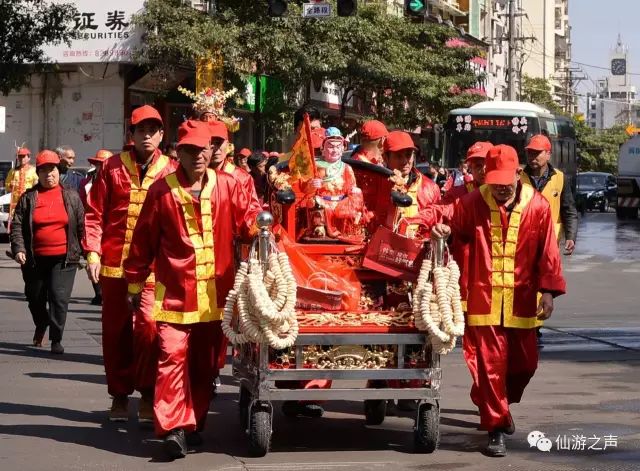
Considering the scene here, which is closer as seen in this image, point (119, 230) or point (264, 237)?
point (264, 237)

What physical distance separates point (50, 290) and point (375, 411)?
497 cm

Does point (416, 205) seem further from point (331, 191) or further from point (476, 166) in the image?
point (476, 166)

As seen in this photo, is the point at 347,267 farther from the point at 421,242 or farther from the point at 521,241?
the point at 521,241

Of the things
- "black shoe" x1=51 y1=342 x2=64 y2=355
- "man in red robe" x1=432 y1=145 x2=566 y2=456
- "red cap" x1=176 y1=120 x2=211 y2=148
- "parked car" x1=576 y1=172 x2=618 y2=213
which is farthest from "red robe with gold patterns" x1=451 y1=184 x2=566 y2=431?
"parked car" x1=576 y1=172 x2=618 y2=213

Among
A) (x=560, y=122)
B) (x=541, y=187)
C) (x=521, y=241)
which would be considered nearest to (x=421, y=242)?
(x=521, y=241)

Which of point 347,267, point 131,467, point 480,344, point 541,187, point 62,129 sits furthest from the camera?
point 62,129

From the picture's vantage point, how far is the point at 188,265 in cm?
795

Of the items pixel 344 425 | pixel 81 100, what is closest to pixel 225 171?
pixel 344 425

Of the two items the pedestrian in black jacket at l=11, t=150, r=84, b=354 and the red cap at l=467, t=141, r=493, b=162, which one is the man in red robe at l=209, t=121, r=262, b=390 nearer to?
the red cap at l=467, t=141, r=493, b=162

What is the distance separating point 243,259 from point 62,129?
29566mm

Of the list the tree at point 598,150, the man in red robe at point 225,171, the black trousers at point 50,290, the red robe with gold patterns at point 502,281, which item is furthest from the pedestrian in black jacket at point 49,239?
the tree at point 598,150

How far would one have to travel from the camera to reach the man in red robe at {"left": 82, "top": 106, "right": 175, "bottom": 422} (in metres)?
9.19

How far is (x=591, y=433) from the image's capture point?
8.62 metres

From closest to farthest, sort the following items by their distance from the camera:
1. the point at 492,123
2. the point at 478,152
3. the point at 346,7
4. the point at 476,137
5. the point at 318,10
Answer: the point at 478,152
the point at 346,7
the point at 318,10
the point at 476,137
the point at 492,123
